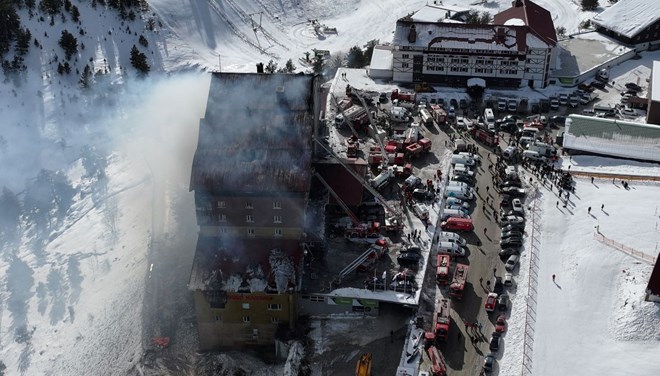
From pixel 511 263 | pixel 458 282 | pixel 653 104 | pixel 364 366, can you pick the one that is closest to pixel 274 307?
pixel 364 366

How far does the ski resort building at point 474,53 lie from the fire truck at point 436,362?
41.7m

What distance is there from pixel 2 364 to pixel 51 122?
3167 centimetres

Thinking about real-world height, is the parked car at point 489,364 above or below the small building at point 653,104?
below

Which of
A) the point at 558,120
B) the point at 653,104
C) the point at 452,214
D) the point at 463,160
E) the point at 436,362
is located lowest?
the point at 436,362

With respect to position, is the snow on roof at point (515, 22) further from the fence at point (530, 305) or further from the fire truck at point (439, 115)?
the fence at point (530, 305)

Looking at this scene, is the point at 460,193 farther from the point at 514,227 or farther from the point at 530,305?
the point at 530,305

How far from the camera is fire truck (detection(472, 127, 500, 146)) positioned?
72.9 m

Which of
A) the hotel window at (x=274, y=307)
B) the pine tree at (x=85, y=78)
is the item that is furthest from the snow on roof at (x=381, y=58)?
the hotel window at (x=274, y=307)

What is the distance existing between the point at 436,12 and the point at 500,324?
5923cm

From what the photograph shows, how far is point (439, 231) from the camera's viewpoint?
61.1 meters

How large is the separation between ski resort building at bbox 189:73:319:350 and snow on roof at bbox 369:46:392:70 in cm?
2946

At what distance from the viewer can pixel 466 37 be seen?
82.8 m

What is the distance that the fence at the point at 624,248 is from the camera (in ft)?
185

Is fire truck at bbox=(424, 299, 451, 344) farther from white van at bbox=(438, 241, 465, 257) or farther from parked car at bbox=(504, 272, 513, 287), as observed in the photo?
white van at bbox=(438, 241, 465, 257)
